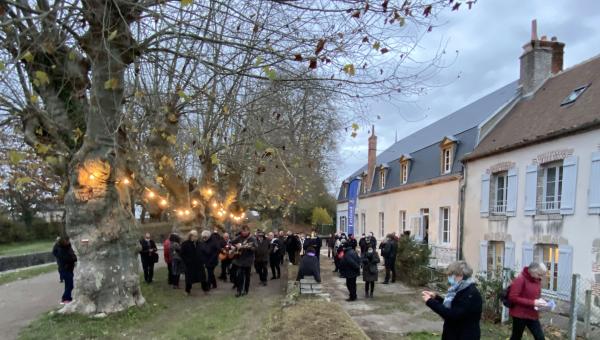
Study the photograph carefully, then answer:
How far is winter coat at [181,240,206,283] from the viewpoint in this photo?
1048 cm

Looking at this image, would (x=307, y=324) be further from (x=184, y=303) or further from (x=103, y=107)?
(x=103, y=107)

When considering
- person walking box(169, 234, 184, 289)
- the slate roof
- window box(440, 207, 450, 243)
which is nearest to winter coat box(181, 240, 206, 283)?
person walking box(169, 234, 184, 289)

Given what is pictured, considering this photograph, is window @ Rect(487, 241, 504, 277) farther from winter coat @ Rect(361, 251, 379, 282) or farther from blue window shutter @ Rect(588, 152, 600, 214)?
winter coat @ Rect(361, 251, 379, 282)

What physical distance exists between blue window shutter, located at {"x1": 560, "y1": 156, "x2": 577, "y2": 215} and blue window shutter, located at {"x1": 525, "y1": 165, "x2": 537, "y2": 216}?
1197mm

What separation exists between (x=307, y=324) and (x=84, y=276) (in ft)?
14.7

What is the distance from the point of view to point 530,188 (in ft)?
41.9

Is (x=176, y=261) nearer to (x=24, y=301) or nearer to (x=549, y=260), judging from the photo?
(x=24, y=301)

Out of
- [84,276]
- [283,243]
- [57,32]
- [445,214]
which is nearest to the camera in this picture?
[57,32]

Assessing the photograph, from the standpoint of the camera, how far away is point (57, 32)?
650 centimetres

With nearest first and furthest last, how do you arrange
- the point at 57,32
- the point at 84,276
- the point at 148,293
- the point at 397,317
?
the point at 57,32 → the point at 84,276 → the point at 397,317 → the point at 148,293

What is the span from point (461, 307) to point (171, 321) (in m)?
5.83

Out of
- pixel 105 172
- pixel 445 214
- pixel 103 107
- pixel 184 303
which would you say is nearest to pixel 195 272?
pixel 184 303

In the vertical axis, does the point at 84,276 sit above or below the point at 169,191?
below

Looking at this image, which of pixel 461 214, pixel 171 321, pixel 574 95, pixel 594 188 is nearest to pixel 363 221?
pixel 461 214
